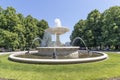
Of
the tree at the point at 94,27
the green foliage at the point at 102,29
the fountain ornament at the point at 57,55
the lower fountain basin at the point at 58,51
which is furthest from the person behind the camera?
the tree at the point at 94,27

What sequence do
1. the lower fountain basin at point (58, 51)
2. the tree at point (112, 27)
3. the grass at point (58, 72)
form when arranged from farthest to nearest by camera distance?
the tree at point (112, 27)
the lower fountain basin at point (58, 51)
the grass at point (58, 72)

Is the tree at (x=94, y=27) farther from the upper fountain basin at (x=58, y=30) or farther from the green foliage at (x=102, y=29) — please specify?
the upper fountain basin at (x=58, y=30)

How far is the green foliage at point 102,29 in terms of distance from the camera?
137 ft

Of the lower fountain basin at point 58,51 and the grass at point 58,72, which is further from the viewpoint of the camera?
the lower fountain basin at point 58,51

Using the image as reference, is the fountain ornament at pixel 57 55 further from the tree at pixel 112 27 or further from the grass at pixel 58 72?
the tree at pixel 112 27

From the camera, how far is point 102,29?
46594 mm

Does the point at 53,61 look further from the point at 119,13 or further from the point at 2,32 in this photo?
the point at 119,13

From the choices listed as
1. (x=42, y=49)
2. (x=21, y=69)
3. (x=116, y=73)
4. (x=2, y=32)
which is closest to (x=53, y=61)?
(x=21, y=69)

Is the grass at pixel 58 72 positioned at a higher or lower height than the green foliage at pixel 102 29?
lower

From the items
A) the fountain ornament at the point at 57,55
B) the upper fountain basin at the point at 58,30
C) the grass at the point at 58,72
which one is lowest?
the grass at the point at 58,72

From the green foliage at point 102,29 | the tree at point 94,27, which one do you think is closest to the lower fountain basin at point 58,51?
the green foliage at point 102,29

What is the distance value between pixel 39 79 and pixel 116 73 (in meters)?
5.77

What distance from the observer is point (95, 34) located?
5212 centimetres

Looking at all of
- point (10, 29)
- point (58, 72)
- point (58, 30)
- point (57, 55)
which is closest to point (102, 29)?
point (58, 30)
